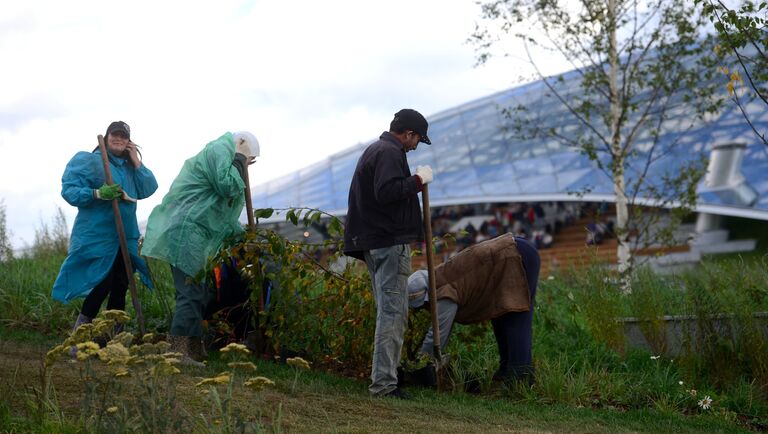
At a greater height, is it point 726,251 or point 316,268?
point 316,268

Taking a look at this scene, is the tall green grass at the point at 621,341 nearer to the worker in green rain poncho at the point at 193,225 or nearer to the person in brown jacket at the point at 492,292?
the person in brown jacket at the point at 492,292

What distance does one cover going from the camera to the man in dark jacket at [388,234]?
230 inches

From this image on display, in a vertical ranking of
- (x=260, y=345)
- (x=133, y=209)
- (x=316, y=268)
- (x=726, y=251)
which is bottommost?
(x=726, y=251)

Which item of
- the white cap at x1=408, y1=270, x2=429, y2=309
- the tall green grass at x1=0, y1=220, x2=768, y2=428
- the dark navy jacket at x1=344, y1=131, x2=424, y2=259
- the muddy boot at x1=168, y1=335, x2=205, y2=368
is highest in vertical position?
the dark navy jacket at x1=344, y1=131, x2=424, y2=259

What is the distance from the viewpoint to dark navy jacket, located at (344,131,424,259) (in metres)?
5.74

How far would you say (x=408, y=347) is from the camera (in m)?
6.74

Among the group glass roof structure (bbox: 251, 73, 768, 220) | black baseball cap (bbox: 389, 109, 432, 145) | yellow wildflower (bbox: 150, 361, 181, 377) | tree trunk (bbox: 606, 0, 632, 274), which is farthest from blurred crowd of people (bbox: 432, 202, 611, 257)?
yellow wildflower (bbox: 150, 361, 181, 377)

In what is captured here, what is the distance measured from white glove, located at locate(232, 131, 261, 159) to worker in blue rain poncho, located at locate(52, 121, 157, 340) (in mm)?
843

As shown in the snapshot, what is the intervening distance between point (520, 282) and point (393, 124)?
131 centimetres

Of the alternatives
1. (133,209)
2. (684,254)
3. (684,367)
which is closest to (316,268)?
(133,209)

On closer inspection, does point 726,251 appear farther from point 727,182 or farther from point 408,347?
point 408,347

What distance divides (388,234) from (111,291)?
2.34 meters

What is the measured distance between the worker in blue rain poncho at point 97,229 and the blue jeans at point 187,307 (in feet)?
1.93

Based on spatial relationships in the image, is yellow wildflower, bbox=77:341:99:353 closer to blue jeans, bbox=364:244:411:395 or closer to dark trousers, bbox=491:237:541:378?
blue jeans, bbox=364:244:411:395
